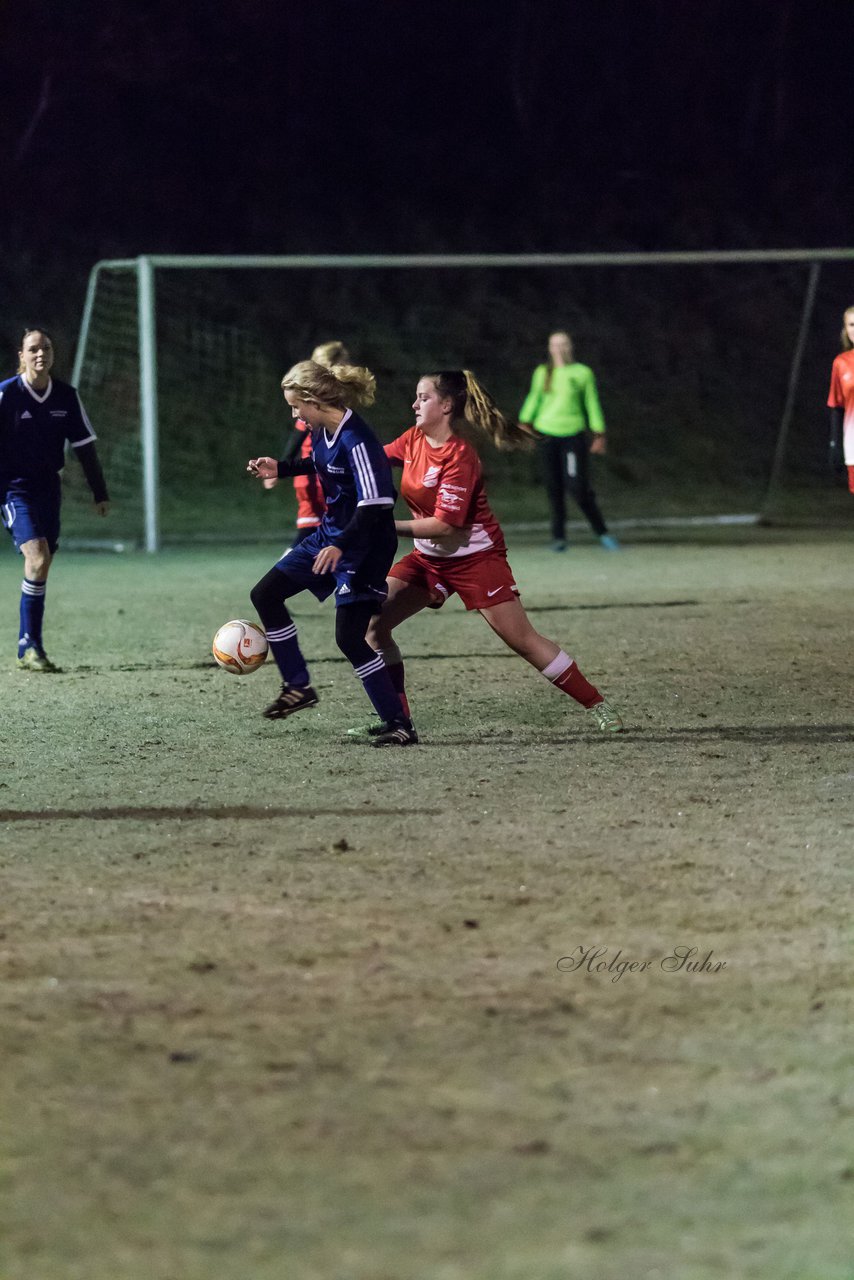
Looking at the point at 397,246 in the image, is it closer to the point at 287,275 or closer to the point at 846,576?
the point at 287,275

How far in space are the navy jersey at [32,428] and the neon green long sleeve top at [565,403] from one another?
6.64 m

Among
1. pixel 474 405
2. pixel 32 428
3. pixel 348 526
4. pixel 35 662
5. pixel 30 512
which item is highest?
pixel 474 405

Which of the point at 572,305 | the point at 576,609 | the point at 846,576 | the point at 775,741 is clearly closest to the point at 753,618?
the point at 576,609

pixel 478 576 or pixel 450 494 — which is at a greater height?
pixel 450 494

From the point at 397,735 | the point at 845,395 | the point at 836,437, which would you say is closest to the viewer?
the point at 397,735

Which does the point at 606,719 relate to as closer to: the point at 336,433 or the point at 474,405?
the point at 474,405

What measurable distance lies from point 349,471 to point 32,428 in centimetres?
298

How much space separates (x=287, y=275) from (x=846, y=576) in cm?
1745

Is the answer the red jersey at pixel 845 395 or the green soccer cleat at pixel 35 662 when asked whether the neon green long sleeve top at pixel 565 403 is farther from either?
the green soccer cleat at pixel 35 662

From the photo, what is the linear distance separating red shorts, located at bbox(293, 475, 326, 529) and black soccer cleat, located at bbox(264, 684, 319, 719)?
7.61ft

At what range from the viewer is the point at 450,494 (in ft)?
23.1

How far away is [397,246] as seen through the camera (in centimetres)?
3161

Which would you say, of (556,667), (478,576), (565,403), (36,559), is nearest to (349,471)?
(478,576)

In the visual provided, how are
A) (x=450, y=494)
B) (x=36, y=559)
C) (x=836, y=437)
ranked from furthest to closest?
(x=836, y=437) < (x=36, y=559) < (x=450, y=494)
